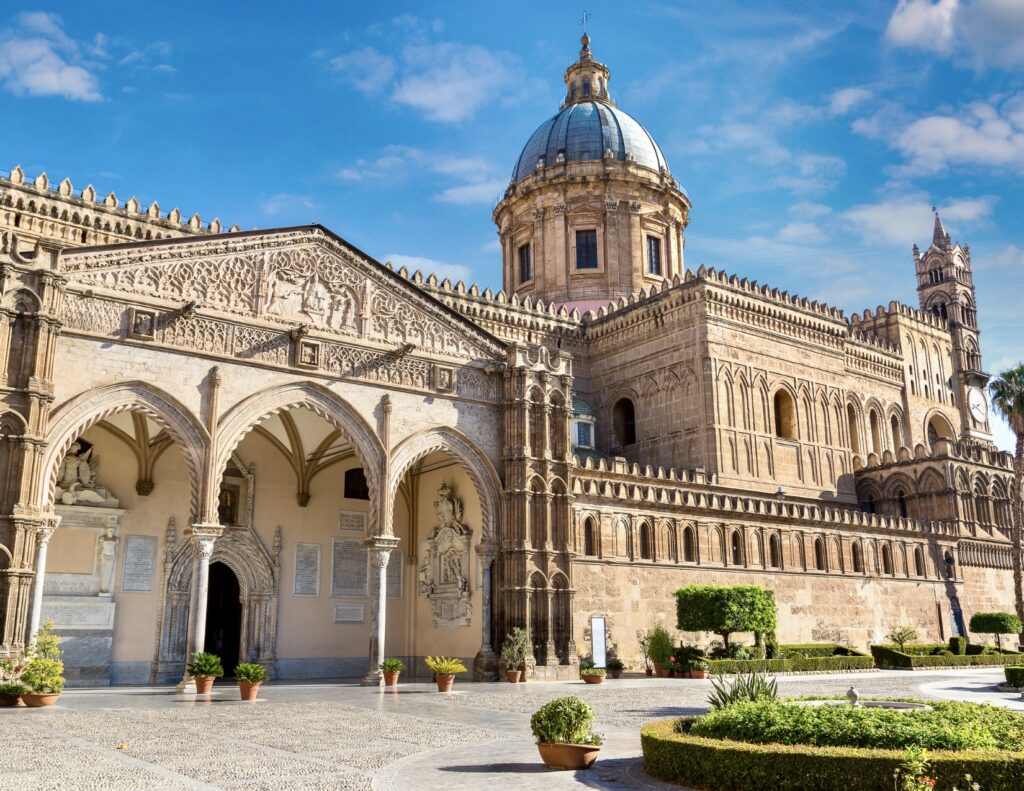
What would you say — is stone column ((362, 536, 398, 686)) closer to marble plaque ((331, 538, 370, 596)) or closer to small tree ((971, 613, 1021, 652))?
marble plaque ((331, 538, 370, 596))

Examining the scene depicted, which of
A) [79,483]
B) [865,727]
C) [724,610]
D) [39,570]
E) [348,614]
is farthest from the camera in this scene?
[348,614]

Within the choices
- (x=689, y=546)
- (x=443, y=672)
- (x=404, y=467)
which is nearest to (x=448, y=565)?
(x=404, y=467)

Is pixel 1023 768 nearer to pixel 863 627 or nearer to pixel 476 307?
pixel 863 627

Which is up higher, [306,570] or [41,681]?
[306,570]

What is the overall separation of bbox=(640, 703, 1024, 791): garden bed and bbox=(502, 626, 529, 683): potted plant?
1518 centimetres

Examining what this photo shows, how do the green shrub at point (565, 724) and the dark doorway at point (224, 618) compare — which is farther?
the dark doorway at point (224, 618)

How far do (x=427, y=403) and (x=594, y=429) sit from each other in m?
17.5

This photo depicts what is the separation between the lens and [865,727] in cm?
894

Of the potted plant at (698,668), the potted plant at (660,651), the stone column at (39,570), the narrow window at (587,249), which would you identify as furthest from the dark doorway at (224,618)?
the narrow window at (587,249)

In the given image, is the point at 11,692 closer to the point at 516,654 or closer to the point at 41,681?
the point at 41,681

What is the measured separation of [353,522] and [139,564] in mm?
6411

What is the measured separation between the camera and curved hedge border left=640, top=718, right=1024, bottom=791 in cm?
776

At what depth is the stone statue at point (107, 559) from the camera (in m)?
24.6

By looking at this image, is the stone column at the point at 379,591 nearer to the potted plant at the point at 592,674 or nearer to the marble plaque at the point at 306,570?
the marble plaque at the point at 306,570
